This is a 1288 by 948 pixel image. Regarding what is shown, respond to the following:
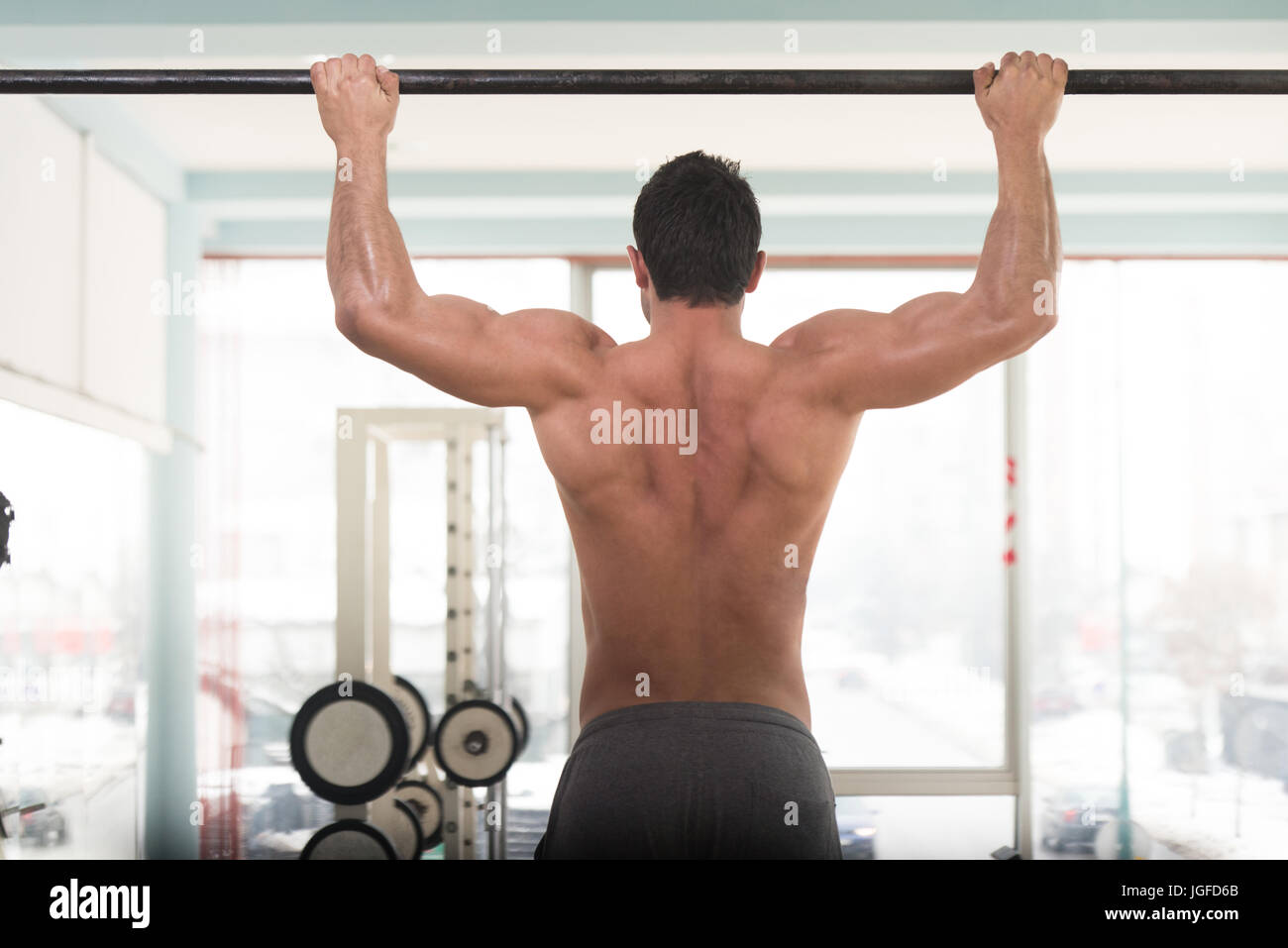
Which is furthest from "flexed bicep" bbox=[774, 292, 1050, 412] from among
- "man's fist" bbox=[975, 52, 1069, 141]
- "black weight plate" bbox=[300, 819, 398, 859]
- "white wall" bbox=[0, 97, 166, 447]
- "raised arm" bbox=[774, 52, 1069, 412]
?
"white wall" bbox=[0, 97, 166, 447]

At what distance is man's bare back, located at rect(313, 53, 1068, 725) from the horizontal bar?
13 centimetres

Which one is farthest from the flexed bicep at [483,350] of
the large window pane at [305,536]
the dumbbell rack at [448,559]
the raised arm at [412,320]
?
the large window pane at [305,536]

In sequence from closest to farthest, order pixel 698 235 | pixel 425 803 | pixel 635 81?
pixel 698 235, pixel 635 81, pixel 425 803

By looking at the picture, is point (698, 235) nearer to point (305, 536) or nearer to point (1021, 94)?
point (1021, 94)

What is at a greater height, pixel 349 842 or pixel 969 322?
pixel 969 322

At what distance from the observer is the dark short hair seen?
4.58 ft

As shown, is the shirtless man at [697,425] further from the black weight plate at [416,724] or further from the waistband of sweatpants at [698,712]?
the black weight plate at [416,724]

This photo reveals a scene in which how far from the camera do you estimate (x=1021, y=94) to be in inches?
56.0

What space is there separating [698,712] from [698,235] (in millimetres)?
598

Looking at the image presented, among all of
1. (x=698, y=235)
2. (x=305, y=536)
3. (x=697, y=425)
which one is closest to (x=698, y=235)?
(x=698, y=235)

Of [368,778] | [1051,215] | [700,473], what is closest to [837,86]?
[1051,215]

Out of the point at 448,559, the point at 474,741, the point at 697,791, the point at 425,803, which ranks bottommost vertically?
the point at 425,803

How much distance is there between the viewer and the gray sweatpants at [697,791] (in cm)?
130

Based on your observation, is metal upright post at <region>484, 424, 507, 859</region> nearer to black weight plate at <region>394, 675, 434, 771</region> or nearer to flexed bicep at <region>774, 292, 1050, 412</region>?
black weight plate at <region>394, 675, 434, 771</region>
